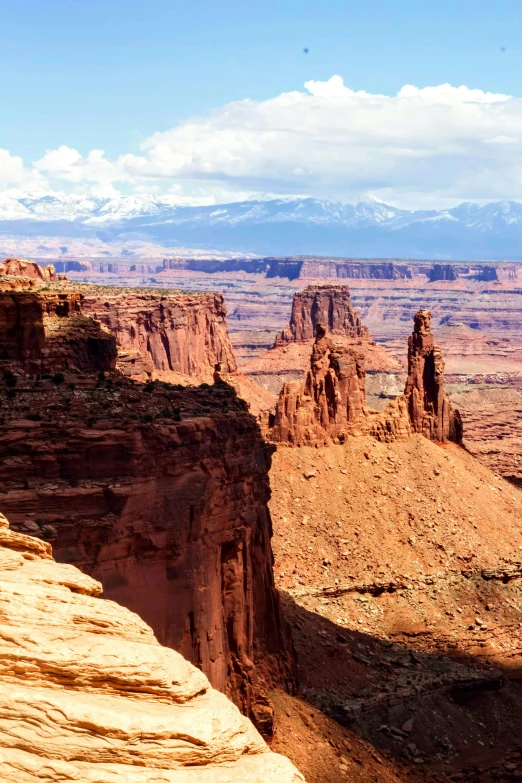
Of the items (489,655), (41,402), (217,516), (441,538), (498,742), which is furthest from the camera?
(441,538)

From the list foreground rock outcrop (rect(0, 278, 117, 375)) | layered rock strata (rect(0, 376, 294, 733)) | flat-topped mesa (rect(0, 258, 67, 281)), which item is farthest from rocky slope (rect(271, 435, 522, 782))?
flat-topped mesa (rect(0, 258, 67, 281))

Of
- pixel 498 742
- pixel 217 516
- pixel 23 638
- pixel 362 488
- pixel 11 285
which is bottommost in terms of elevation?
pixel 498 742

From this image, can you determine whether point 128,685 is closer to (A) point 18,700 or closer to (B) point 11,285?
(A) point 18,700

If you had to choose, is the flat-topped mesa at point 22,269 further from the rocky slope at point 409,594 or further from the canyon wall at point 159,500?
the canyon wall at point 159,500

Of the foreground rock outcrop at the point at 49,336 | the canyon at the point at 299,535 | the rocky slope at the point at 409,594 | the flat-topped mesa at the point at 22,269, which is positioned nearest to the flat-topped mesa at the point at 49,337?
the foreground rock outcrop at the point at 49,336

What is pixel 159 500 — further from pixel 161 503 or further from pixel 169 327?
pixel 169 327

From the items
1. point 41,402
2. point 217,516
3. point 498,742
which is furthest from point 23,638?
point 498,742

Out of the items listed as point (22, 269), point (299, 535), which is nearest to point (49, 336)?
point (299, 535)
